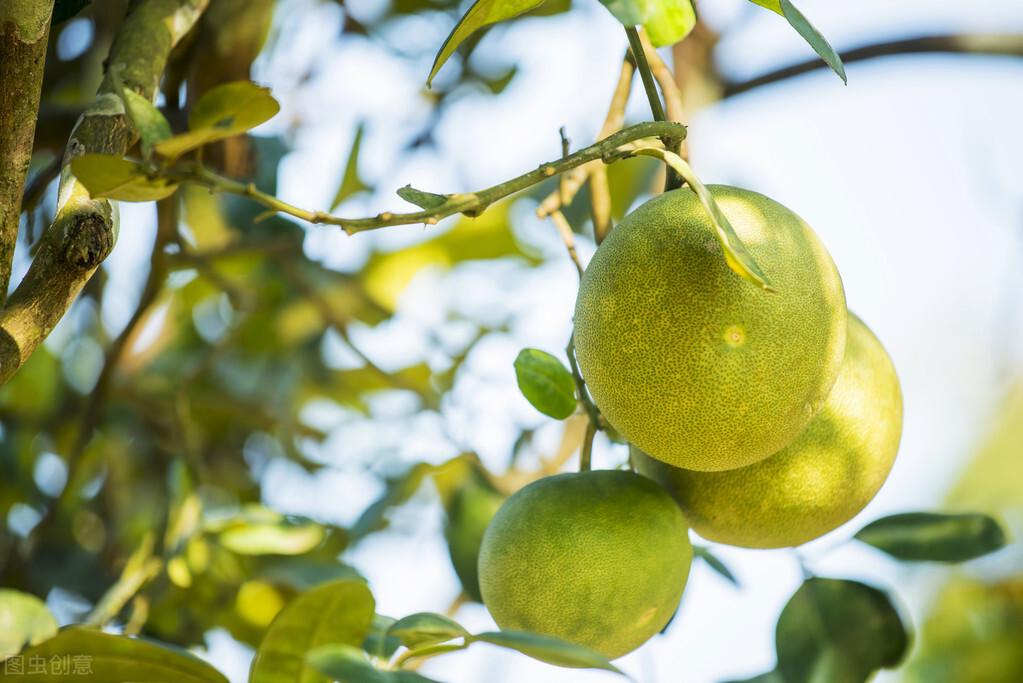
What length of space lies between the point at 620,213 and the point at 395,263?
44 cm

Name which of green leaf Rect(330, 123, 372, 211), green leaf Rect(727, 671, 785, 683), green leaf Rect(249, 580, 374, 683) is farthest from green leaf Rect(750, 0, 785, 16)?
green leaf Rect(330, 123, 372, 211)

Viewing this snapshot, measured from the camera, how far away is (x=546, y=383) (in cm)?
83

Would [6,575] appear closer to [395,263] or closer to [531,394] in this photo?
[395,263]

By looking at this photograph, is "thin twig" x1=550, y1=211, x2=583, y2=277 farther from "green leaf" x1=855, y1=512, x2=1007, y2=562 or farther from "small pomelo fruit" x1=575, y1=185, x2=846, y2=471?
"green leaf" x1=855, y1=512, x2=1007, y2=562

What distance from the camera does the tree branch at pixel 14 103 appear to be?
0.59 meters

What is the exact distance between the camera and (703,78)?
1561mm

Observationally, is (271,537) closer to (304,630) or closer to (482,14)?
(304,630)

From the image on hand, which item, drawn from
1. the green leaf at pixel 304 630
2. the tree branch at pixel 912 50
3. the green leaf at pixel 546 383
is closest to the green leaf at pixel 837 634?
the green leaf at pixel 546 383

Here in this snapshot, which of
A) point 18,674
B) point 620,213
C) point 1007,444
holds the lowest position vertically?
point 1007,444

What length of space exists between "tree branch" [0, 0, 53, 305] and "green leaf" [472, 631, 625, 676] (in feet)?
1.16

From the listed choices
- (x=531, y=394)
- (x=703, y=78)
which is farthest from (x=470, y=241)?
(x=531, y=394)

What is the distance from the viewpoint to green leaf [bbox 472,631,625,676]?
54 centimetres

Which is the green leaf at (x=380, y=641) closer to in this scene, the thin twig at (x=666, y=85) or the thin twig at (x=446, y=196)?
the thin twig at (x=446, y=196)

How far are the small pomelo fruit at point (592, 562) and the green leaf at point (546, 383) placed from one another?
6cm
